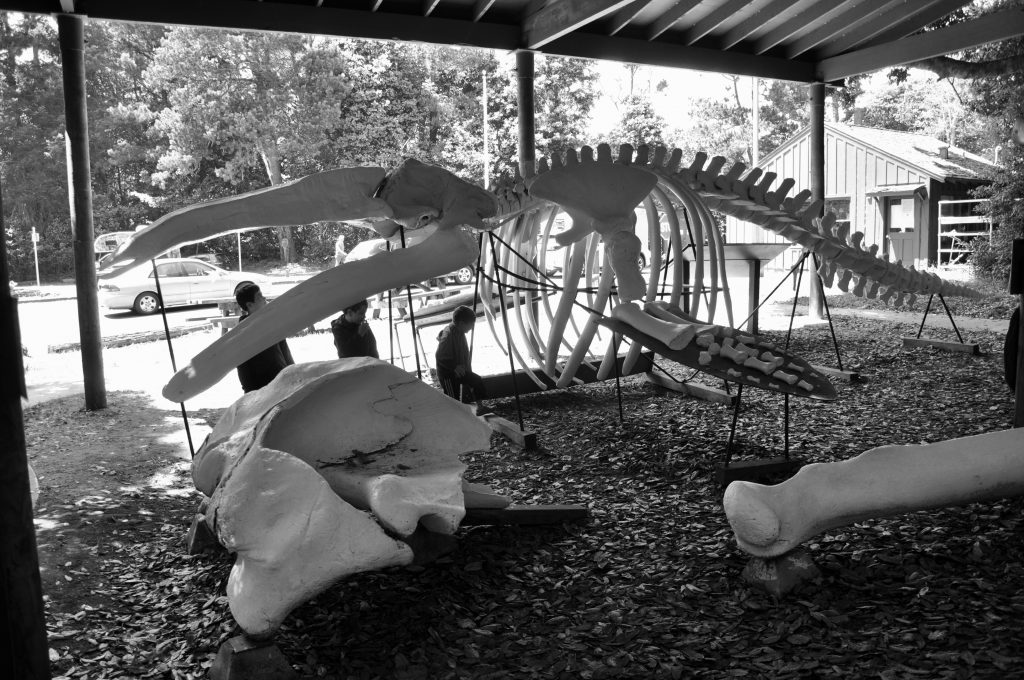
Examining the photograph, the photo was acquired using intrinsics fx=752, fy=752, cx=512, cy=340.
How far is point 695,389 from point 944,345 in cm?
401

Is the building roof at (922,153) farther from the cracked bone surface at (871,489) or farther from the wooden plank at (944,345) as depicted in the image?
the cracked bone surface at (871,489)

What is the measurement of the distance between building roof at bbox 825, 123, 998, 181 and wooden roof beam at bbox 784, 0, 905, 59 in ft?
36.0

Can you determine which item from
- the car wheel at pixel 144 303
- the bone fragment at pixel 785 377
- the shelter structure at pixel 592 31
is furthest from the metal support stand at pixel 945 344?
the car wheel at pixel 144 303

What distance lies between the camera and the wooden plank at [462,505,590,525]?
Answer: 4.02m

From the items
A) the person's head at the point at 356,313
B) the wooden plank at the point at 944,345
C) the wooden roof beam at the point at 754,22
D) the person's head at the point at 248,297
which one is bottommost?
the wooden plank at the point at 944,345

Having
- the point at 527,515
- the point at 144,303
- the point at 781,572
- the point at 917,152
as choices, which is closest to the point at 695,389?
the point at 527,515

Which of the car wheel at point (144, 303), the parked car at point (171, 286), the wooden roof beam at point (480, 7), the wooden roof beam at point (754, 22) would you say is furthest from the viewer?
the car wheel at point (144, 303)

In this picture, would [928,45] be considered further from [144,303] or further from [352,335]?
Result: [144,303]

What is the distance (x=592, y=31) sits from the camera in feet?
29.4

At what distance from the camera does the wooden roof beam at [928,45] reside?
8.64 metres

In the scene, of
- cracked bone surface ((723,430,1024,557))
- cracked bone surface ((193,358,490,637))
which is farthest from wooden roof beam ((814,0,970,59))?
cracked bone surface ((193,358,490,637))

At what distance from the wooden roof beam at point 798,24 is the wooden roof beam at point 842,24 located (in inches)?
5.2

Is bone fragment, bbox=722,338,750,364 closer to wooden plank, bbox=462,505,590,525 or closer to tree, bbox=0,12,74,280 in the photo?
wooden plank, bbox=462,505,590,525

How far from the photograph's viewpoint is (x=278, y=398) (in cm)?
339
